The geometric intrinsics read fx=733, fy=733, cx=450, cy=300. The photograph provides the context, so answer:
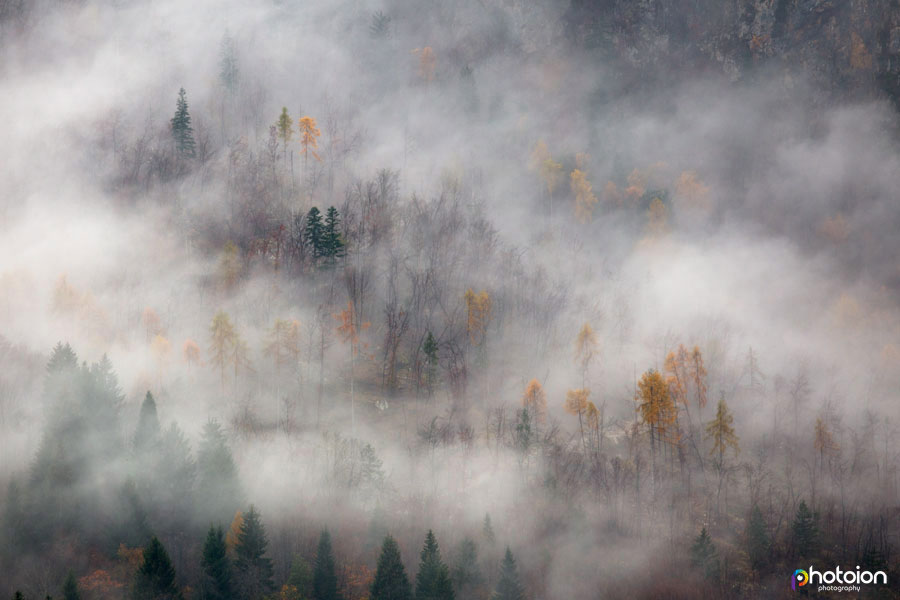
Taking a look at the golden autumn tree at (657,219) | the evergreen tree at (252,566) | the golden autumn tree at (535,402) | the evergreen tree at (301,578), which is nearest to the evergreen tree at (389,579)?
the evergreen tree at (301,578)

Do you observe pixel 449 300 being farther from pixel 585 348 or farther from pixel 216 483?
pixel 216 483

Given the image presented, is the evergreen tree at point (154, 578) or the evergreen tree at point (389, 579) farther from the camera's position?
the evergreen tree at point (389, 579)

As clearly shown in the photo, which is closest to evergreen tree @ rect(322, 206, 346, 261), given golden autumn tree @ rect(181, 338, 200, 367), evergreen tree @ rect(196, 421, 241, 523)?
golden autumn tree @ rect(181, 338, 200, 367)

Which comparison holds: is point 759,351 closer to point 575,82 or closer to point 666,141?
point 666,141

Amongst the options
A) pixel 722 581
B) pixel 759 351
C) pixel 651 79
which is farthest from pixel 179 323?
pixel 651 79

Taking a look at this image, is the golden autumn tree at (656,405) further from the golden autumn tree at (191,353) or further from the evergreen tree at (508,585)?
the golden autumn tree at (191,353)

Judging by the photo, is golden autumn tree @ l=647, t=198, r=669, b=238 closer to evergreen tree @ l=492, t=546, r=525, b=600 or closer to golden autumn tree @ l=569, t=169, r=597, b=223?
golden autumn tree @ l=569, t=169, r=597, b=223
